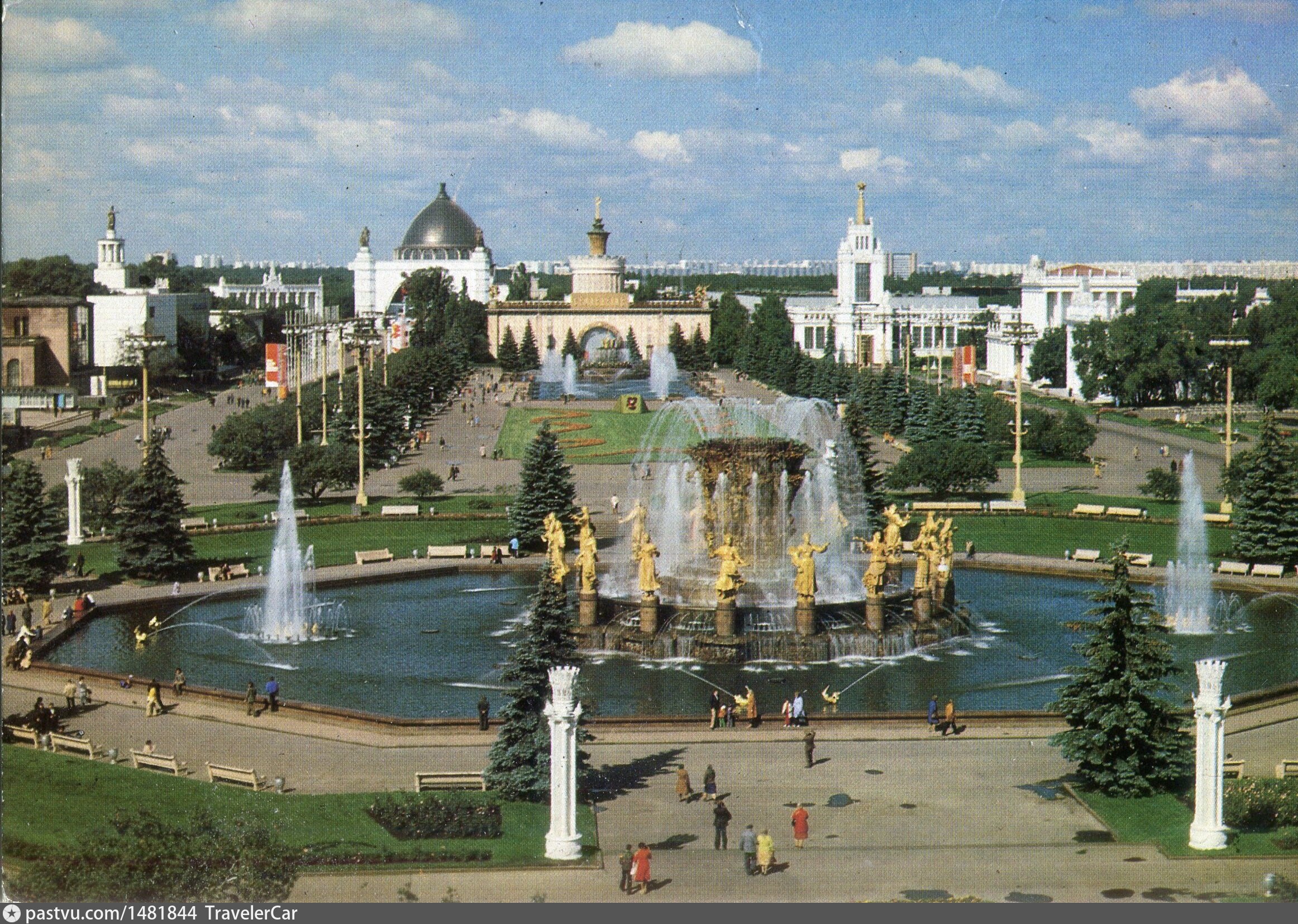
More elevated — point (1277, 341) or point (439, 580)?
point (1277, 341)

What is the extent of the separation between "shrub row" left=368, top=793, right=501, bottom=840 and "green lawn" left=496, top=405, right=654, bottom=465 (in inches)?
1641

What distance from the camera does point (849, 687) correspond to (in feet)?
97.5

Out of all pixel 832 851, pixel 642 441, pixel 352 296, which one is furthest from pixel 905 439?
pixel 352 296

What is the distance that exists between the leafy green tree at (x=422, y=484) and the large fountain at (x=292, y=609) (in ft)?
41.6

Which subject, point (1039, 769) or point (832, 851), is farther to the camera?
point (1039, 769)

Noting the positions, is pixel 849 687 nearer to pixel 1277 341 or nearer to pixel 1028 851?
pixel 1028 851

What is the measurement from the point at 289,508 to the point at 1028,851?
27.2 meters

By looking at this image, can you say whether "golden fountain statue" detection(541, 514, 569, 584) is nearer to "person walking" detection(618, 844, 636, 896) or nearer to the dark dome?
"person walking" detection(618, 844, 636, 896)

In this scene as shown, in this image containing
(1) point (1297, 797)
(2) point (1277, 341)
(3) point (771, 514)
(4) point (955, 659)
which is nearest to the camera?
(1) point (1297, 797)

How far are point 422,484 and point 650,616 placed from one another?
22.0 meters

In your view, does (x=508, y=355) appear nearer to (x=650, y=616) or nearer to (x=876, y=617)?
(x=650, y=616)

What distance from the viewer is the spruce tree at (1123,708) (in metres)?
23.2

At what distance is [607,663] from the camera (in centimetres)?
3181

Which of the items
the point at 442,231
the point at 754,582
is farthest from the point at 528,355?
the point at 754,582
